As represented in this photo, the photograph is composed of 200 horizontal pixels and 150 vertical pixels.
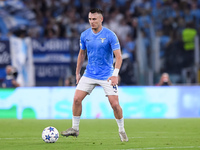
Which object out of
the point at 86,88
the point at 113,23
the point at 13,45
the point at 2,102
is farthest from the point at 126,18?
the point at 86,88

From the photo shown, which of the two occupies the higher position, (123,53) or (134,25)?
(134,25)

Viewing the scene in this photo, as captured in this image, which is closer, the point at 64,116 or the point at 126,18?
the point at 64,116

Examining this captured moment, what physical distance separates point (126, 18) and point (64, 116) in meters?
7.27

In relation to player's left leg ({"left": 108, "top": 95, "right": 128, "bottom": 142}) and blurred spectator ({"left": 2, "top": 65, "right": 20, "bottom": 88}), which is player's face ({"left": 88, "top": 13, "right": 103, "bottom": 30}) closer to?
player's left leg ({"left": 108, "top": 95, "right": 128, "bottom": 142})

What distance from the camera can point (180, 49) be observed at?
19.1 meters

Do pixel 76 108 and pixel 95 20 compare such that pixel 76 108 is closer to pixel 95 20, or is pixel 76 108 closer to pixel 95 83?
pixel 95 83

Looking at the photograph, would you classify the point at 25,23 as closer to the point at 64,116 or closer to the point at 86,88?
the point at 64,116

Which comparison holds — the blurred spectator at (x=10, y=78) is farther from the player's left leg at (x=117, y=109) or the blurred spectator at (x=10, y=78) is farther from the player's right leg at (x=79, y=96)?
the player's left leg at (x=117, y=109)

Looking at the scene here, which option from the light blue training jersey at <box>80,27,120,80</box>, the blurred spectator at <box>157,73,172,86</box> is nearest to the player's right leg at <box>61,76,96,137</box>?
the light blue training jersey at <box>80,27,120,80</box>

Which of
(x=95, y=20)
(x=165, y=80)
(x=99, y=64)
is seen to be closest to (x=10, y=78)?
(x=165, y=80)

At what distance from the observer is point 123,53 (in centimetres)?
2000

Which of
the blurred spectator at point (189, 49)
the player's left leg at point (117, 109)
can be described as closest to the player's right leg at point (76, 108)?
the player's left leg at point (117, 109)

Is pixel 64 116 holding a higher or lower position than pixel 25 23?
lower

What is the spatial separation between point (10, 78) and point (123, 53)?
476cm
